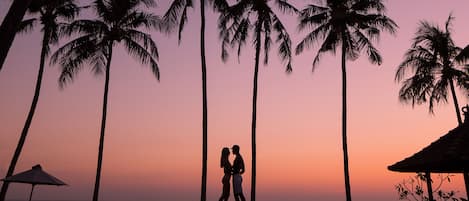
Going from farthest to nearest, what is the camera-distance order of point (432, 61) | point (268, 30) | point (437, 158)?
point (432, 61) → point (268, 30) → point (437, 158)

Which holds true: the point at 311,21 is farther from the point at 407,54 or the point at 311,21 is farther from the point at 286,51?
the point at 407,54

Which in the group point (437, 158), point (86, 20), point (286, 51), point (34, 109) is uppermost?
point (86, 20)

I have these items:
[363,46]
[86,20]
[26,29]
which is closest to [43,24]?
[26,29]

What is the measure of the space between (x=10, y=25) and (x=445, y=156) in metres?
9.29

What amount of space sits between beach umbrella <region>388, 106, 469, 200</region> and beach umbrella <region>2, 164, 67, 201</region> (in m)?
13.1

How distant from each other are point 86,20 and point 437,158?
20248mm

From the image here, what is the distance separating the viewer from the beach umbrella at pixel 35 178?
58.8ft

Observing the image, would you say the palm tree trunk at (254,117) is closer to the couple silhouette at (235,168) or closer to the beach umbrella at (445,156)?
the couple silhouette at (235,168)

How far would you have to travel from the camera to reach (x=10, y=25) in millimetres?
7828

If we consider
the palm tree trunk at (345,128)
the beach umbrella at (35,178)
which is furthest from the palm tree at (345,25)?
the beach umbrella at (35,178)

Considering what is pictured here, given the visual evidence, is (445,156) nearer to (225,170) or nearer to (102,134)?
(225,170)

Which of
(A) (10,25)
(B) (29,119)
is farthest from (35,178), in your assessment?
(A) (10,25)

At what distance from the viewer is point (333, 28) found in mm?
25688

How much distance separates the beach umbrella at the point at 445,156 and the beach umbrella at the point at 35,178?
13.1 metres
